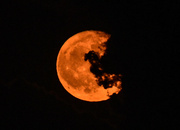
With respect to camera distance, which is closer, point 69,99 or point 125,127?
point 125,127

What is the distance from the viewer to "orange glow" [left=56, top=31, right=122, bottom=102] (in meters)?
3.32

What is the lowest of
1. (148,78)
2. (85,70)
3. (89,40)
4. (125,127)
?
(125,127)

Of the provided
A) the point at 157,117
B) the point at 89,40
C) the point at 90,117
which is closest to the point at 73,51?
the point at 89,40

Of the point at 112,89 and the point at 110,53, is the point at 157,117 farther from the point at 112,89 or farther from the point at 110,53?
the point at 110,53

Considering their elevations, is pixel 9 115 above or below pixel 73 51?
below

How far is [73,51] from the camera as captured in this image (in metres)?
3.57

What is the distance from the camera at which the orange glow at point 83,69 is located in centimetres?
332

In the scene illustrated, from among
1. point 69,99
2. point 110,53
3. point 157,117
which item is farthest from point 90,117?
point 110,53

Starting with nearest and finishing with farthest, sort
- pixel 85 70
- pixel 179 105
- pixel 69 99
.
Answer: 1. pixel 85 70
2. pixel 179 105
3. pixel 69 99

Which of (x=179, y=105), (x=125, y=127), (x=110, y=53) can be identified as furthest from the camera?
(x=125, y=127)

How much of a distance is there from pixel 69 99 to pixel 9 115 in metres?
1.96

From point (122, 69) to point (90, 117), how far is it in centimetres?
205

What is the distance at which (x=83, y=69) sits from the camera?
3.40 m

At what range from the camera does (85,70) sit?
338 centimetres
